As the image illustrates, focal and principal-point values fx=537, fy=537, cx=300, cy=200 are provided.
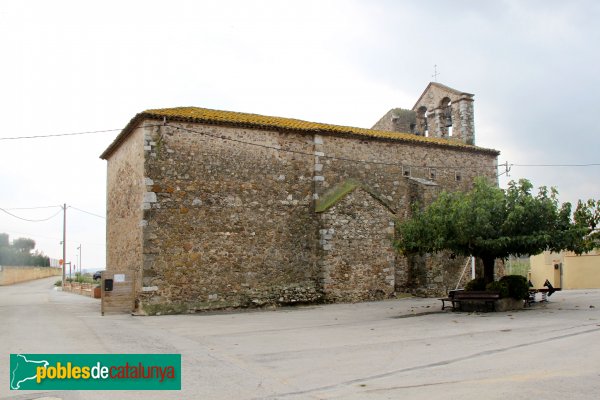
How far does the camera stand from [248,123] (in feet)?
56.3

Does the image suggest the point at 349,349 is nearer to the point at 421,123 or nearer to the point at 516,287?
the point at 516,287

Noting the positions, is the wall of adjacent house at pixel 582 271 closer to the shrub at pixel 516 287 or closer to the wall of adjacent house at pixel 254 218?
the wall of adjacent house at pixel 254 218

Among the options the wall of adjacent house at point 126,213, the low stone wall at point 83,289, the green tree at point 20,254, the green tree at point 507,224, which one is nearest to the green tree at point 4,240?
the green tree at point 20,254

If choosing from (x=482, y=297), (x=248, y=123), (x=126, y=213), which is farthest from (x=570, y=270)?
(x=126, y=213)

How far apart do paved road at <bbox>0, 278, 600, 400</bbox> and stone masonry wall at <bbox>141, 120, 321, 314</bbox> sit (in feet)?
4.25

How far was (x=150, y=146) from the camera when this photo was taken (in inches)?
619

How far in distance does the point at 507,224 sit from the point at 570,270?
19204 mm

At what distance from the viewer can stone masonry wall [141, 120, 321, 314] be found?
15.6 metres

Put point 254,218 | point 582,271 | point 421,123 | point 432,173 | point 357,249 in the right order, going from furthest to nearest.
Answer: point 582,271 → point 421,123 → point 432,173 → point 357,249 → point 254,218

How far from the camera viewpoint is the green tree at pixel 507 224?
1473 centimetres

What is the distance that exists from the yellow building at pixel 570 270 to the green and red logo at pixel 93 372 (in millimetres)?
26681

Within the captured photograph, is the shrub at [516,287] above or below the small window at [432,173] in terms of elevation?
below

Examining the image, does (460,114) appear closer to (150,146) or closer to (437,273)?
(437,273)

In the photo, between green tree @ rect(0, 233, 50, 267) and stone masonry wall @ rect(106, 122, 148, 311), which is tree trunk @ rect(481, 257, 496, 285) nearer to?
stone masonry wall @ rect(106, 122, 148, 311)
